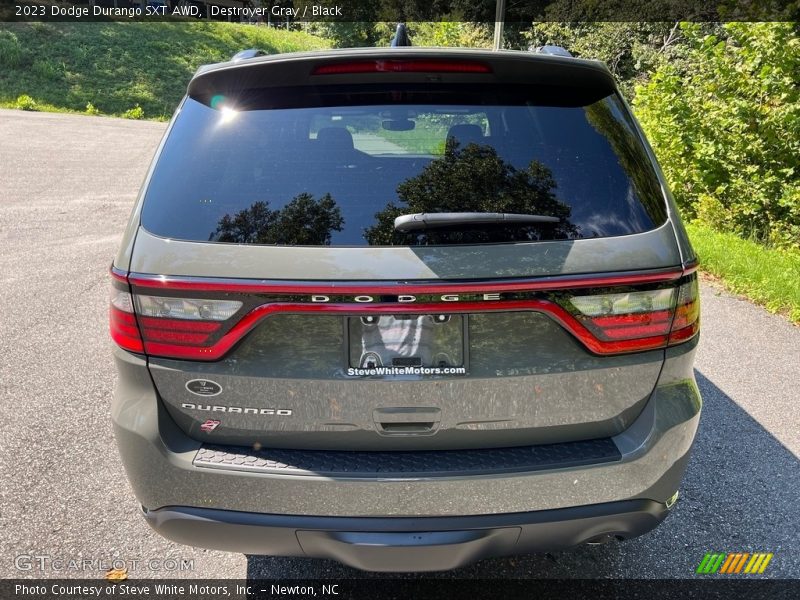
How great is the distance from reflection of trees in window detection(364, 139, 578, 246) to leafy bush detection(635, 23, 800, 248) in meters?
6.27

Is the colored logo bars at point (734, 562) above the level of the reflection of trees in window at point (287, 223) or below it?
below

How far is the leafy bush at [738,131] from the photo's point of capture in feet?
22.7

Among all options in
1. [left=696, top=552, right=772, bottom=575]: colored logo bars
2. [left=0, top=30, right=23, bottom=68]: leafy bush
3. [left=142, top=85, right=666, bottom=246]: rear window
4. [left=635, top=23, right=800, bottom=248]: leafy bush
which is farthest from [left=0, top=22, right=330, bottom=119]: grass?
[left=696, top=552, right=772, bottom=575]: colored logo bars

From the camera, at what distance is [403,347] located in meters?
1.82

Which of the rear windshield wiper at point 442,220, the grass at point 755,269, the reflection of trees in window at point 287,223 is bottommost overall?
the grass at point 755,269

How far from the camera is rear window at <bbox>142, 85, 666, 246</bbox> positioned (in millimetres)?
1867

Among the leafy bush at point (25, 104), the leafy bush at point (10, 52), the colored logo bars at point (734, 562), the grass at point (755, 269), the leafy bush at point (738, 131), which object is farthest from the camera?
the leafy bush at point (10, 52)

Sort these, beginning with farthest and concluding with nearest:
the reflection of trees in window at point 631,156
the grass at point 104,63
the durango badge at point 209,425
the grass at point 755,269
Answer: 1. the grass at point 104,63
2. the grass at point 755,269
3. the reflection of trees in window at point 631,156
4. the durango badge at point 209,425

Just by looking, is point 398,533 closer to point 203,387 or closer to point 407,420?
point 407,420

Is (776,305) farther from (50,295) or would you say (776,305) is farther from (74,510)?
(50,295)

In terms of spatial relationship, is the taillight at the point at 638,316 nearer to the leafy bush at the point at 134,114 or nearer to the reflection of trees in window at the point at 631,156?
the reflection of trees in window at the point at 631,156

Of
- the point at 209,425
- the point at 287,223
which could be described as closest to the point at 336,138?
the point at 287,223

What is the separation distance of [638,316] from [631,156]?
1.84 feet

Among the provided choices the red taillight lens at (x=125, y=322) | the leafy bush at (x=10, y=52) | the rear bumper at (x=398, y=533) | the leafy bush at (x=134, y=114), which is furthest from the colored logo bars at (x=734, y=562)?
the leafy bush at (x=10, y=52)
